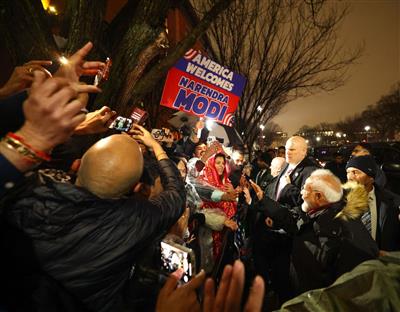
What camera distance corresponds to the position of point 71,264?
5.03 feet

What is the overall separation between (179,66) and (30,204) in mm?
4324

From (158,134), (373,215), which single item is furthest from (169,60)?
(373,215)

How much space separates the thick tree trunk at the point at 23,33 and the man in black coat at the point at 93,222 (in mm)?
1954

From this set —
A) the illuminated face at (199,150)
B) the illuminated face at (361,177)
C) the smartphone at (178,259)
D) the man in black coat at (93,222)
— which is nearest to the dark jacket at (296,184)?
the illuminated face at (361,177)

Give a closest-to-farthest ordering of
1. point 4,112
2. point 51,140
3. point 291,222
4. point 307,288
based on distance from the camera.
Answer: point 51,140
point 4,112
point 307,288
point 291,222

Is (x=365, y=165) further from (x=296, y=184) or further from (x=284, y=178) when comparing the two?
(x=284, y=178)

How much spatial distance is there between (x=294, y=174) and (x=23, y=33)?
13.7ft

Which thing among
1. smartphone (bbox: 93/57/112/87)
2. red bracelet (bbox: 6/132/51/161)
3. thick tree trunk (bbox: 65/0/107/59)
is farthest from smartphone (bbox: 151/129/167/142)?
red bracelet (bbox: 6/132/51/161)

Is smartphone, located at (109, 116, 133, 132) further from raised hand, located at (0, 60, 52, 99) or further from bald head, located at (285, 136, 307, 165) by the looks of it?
bald head, located at (285, 136, 307, 165)

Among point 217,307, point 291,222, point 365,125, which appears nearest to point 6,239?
point 217,307

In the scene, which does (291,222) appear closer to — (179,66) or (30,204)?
(30,204)

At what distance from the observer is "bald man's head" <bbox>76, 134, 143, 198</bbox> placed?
160 centimetres

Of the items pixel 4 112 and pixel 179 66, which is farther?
pixel 179 66

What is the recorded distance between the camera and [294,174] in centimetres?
468
